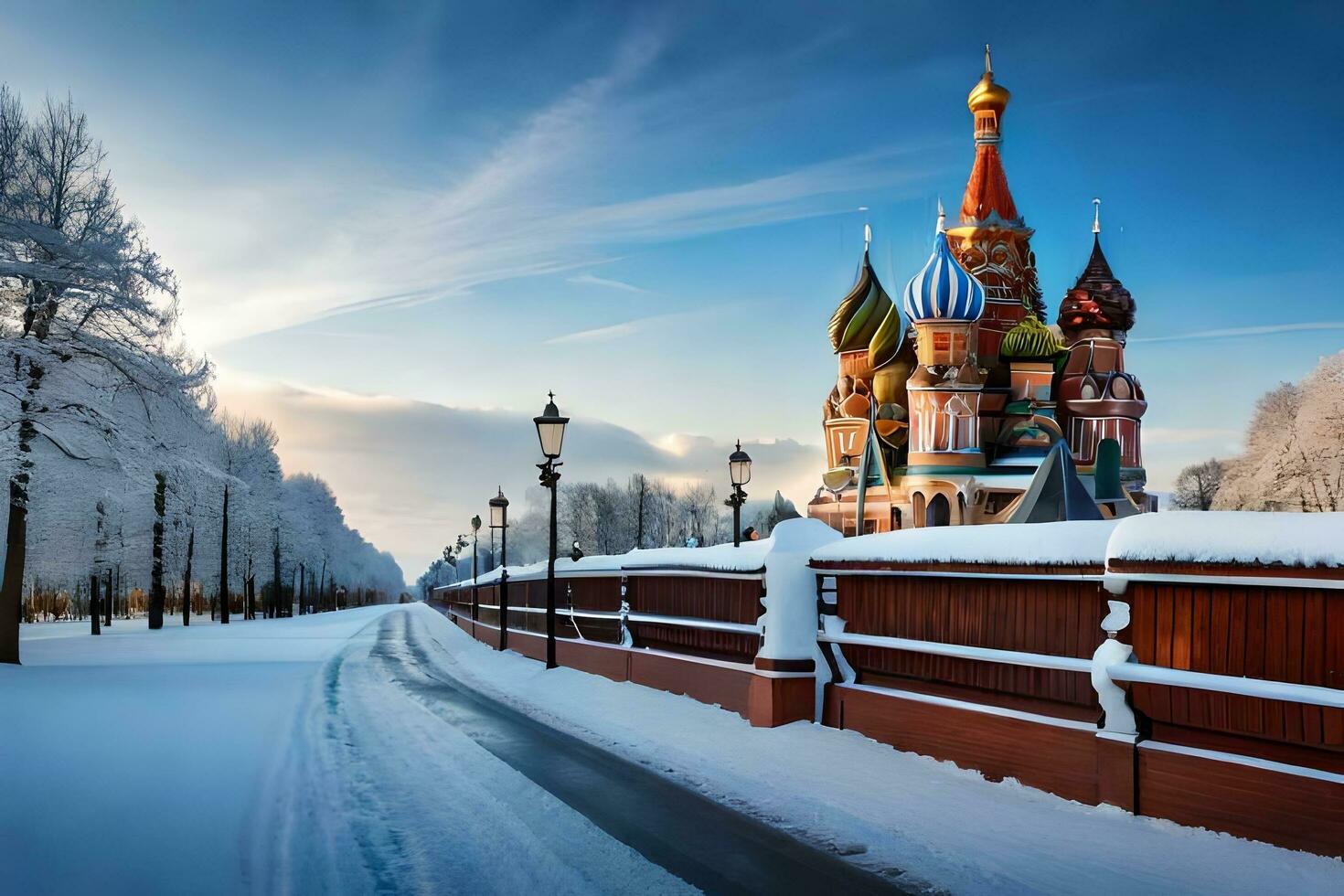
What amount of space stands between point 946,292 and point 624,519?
6153 centimetres

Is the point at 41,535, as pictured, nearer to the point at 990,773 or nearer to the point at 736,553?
the point at 736,553

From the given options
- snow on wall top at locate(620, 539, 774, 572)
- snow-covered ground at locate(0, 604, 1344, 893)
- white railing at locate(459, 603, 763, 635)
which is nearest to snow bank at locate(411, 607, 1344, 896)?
snow-covered ground at locate(0, 604, 1344, 893)

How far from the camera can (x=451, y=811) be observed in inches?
305

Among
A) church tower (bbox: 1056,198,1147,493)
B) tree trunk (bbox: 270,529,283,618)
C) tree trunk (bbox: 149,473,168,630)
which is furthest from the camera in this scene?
tree trunk (bbox: 270,529,283,618)

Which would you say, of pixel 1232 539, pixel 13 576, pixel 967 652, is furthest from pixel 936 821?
pixel 13 576

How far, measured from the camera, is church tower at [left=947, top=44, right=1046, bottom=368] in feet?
159

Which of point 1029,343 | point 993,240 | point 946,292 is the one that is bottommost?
point 1029,343

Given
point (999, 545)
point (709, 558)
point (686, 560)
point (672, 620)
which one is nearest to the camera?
point (999, 545)

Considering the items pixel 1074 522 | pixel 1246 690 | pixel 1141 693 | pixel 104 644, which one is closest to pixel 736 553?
pixel 1074 522

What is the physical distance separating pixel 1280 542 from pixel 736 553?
716 centimetres

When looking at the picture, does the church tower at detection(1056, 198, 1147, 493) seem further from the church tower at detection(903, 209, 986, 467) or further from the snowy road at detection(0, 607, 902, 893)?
the snowy road at detection(0, 607, 902, 893)

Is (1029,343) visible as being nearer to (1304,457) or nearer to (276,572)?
(1304,457)

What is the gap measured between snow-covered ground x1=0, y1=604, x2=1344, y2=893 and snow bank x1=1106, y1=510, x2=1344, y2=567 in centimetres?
169

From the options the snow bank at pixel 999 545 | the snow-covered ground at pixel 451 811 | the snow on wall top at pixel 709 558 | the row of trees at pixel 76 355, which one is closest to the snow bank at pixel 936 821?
the snow-covered ground at pixel 451 811
